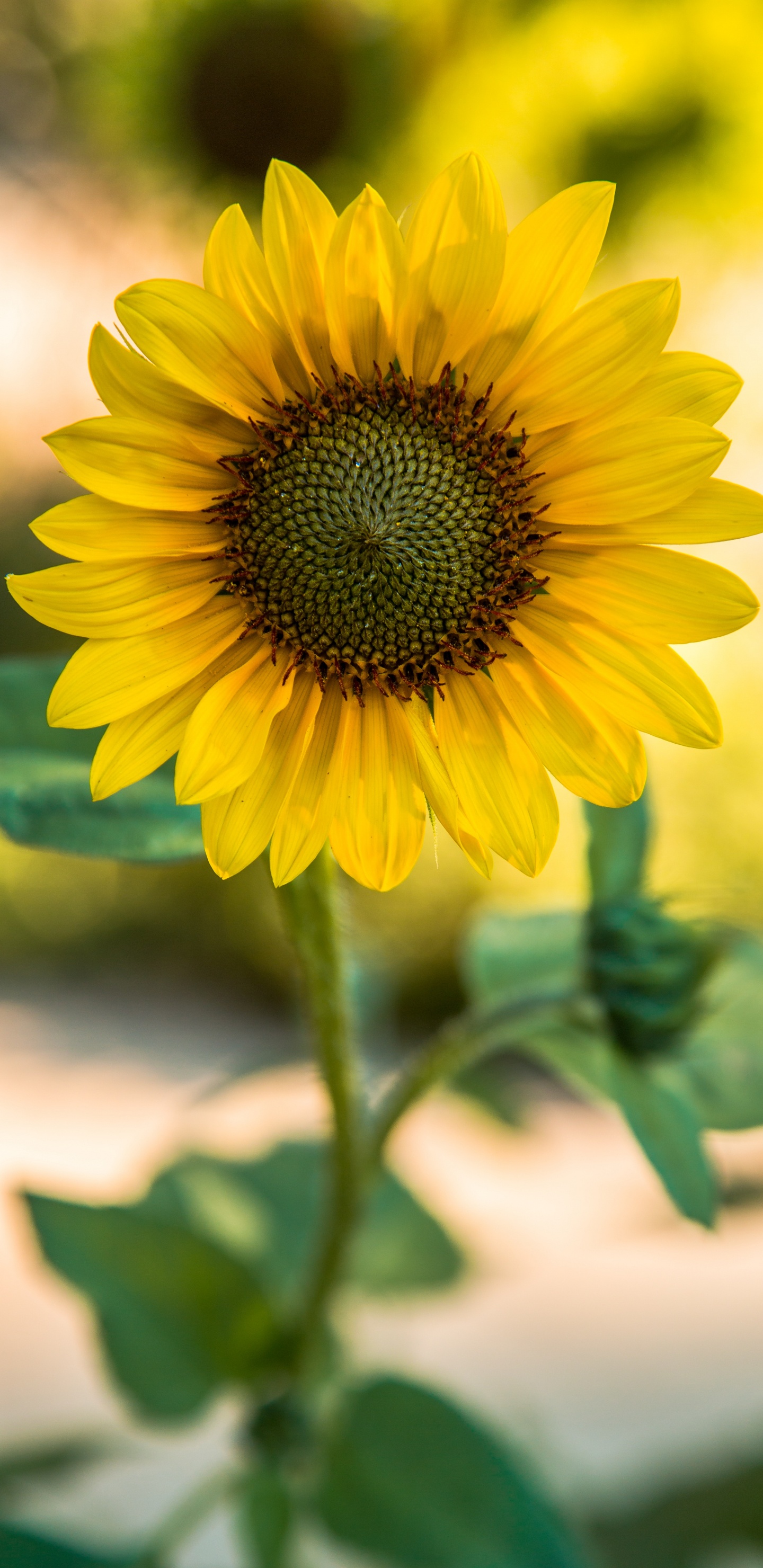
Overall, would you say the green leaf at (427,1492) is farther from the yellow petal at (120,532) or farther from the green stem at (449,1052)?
the yellow petal at (120,532)

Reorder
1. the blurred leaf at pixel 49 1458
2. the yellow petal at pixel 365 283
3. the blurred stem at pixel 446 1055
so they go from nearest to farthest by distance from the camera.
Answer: the yellow petal at pixel 365 283
the blurred stem at pixel 446 1055
the blurred leaf at pixel 49 1458

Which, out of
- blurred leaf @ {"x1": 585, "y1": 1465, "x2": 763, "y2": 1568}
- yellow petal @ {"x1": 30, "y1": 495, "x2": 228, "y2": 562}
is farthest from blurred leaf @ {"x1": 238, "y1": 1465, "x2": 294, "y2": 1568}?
yellow petal @ {"x1": 30, "y1": 495, "x2": 228, "y2": 562}

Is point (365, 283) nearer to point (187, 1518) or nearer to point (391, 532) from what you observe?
point (391, 532)

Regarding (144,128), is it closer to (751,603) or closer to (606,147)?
(606,147)

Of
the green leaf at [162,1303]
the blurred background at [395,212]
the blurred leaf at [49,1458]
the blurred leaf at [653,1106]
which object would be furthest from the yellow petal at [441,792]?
the blurred background at [395,212]

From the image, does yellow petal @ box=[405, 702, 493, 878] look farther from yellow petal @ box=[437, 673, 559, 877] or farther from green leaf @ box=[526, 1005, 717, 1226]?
green leaf @ box=[526, 1005, 717, 1226]

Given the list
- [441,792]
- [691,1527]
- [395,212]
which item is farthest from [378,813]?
[395,212]
